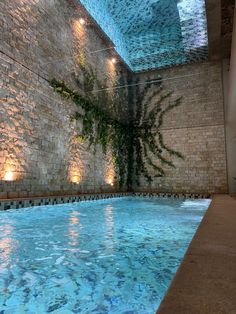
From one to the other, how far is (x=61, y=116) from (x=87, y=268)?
6.28m

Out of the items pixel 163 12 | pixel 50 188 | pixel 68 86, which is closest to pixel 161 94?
pixel 163 12

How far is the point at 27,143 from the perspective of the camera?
6336 millimetres

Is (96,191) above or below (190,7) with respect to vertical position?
below

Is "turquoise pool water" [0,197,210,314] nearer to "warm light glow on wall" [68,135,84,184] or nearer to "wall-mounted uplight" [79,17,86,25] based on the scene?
"warm light glow on wall" [68,135,84,184]

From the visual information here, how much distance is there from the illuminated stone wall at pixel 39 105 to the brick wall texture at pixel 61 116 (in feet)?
0.07

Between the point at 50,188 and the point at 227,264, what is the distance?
6.15 metres

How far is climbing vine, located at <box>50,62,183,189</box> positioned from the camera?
10.4 m

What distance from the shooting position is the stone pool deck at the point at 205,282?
0.87 meters

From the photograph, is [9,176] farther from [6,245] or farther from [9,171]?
[6,245]

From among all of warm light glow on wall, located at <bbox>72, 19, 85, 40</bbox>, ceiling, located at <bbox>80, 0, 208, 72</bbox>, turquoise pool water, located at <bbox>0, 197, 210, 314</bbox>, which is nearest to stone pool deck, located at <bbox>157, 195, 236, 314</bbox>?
turquoise pool water, located at <bbox>0, 197, 210, 314</bbox>

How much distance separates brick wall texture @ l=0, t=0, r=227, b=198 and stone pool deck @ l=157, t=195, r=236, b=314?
15.8 feet

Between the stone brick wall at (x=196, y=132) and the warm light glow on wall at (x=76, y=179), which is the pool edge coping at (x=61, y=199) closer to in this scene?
the warm light glow on wall at (x=76, y=179)

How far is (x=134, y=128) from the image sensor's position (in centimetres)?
1298

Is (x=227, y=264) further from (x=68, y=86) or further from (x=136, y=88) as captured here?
(x=136, y=88)
